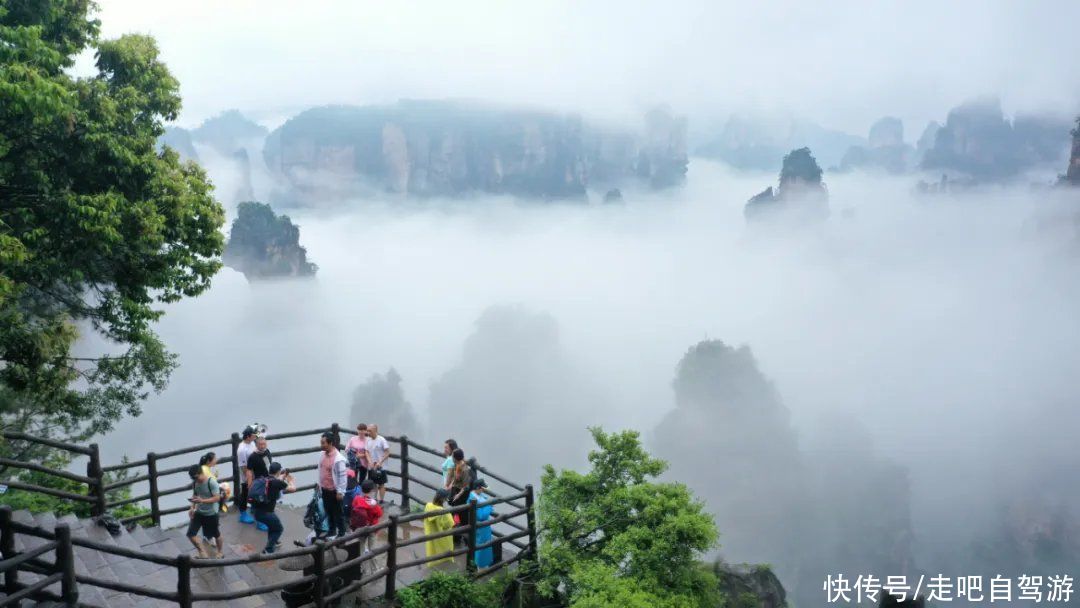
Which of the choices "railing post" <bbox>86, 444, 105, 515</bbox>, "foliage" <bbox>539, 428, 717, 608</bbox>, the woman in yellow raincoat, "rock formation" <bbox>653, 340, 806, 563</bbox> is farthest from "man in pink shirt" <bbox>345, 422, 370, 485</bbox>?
"rock formation" <bbox>653, 340, 806, 563</bbox>

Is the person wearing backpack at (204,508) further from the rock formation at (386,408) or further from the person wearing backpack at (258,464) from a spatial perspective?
the rock formation at (386,408)

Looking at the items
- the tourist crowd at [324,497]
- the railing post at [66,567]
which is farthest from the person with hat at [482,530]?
the railing post at [66,567]

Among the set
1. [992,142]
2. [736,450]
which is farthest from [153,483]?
[992,142]

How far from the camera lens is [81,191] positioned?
1041 cm

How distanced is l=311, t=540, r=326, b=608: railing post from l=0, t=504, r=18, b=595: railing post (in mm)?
2661

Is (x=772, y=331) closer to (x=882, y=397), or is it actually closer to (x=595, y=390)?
(x=882, y=397)

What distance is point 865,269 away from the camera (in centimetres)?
16688

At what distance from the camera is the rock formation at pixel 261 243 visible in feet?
355

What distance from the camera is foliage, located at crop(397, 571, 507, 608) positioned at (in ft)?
28.2

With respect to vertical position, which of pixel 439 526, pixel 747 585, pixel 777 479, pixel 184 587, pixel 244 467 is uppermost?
pixel 244 467

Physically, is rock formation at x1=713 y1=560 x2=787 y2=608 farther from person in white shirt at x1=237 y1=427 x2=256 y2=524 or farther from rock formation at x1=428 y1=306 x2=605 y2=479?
rock formation at x1=428 y1=306 x2=605 y2=479

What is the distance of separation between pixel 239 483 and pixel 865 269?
176 meters

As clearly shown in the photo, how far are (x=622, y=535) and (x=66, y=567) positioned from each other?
229 inches

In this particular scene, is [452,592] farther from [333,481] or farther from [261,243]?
[261,243]
